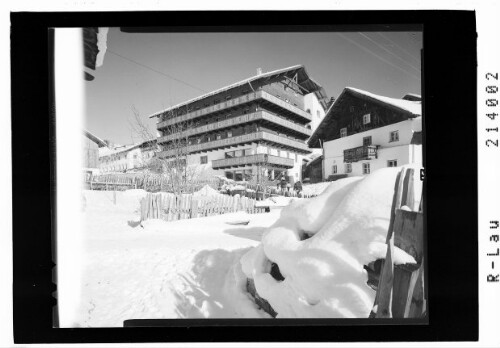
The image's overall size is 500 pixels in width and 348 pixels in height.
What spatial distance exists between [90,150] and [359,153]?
400 centimetres

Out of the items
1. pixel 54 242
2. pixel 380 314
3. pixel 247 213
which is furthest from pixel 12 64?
pixel 380 314

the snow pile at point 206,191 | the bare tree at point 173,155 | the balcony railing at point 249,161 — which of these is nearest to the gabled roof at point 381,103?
the balcony railing at point 249,161

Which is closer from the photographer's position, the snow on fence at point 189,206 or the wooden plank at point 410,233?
the wooden plank at point 410,233

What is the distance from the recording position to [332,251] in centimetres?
215

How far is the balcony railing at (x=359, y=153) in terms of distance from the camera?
2.73 metres

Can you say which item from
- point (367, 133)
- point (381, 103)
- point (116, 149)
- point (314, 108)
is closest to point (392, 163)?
point (367, 133)

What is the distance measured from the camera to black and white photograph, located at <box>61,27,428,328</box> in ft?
7.30

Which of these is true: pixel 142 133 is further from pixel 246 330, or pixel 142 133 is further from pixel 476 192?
pixel 476 192

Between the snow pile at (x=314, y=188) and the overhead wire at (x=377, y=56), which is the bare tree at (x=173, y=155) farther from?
the overhead wire at (x=377, y=56)

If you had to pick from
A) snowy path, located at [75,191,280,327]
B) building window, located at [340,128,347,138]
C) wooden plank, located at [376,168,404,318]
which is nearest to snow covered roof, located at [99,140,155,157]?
snowy path, located at [75,191,280,327]

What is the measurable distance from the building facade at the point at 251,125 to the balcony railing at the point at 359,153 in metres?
0.64

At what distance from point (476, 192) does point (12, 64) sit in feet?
21.3

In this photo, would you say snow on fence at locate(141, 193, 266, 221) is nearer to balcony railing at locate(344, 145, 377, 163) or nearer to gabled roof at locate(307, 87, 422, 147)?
balcony railing at locate(344, 145, 377, 163)

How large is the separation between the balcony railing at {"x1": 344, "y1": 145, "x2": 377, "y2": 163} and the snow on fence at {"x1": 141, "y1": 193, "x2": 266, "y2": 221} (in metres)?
1.64
